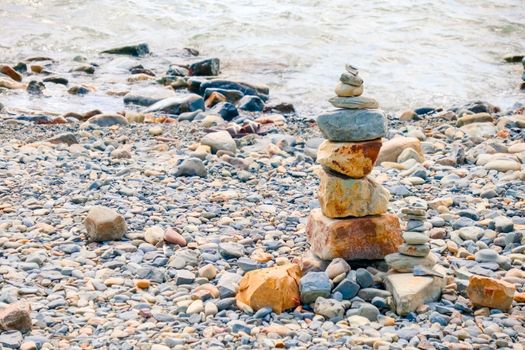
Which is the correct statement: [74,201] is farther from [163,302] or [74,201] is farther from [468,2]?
[468,2]

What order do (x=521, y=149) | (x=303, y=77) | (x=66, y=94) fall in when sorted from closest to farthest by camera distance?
(x=521, y=149) < (x=66, y=94) < (x=303, y=77)

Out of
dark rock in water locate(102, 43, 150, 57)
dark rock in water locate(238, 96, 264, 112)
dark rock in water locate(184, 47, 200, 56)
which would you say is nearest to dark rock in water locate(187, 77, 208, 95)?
dark rock in water locate(238, 96, 264, 112)

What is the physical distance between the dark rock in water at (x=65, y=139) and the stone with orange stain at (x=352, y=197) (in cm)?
508

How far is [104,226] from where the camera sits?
586 centimetres

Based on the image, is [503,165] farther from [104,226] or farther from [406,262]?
[104,226]

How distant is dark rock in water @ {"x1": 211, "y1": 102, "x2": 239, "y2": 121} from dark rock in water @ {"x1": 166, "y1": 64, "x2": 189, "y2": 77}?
506 cm

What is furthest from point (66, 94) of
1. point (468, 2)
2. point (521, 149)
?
point (468, 2)

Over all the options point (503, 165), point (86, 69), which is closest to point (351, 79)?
point (503, 165)

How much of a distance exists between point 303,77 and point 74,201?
10872mm

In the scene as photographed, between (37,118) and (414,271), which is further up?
(414,271)

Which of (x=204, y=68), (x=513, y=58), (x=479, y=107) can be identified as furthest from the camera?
(x=513, y=58)

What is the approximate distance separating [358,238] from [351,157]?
0.57 meters

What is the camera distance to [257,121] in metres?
11.5

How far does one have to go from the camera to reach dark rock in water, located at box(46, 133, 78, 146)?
939 centimetres
